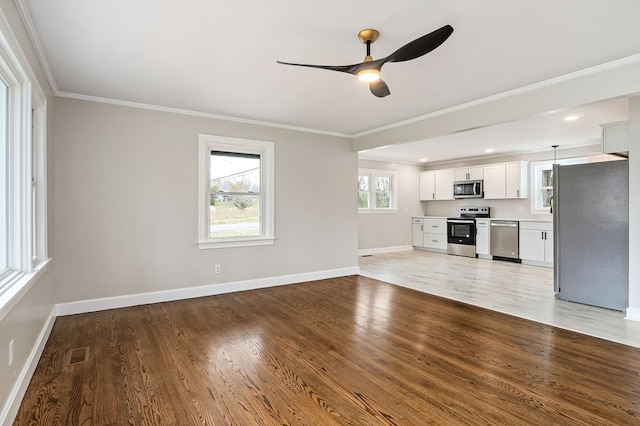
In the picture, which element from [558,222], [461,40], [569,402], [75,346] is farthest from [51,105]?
[558,222]

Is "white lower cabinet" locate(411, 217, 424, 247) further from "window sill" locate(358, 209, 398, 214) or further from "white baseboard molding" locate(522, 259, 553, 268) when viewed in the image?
"white baseboard molding" locate(522, 259, 553, 268)

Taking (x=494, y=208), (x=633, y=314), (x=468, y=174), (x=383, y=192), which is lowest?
(x=633, y=314)

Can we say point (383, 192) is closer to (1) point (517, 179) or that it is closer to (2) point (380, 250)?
(2) point (380, 250)

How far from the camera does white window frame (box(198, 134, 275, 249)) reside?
14.5ft

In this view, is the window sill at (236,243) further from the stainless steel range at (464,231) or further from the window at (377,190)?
the stainless steel range at (464,231)

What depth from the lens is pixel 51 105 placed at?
11.1ft

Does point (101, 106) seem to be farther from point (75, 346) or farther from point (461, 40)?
point (461, 40)

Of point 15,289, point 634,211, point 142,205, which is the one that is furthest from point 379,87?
point 142,205

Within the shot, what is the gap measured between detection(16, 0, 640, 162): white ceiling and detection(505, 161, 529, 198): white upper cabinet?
3.23 m

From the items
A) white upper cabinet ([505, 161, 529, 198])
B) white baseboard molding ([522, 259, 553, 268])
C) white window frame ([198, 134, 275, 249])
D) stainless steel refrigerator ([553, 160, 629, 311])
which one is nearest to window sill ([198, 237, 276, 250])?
white window frame ([198, 134, 275, 249])

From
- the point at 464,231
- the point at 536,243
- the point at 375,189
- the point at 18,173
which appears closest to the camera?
the point at 18,173

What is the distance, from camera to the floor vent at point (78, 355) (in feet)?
8.46

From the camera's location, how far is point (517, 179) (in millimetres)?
7254

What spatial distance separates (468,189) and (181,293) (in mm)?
6799
